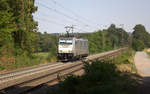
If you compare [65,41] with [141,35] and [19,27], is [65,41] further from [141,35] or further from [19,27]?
[141,35]

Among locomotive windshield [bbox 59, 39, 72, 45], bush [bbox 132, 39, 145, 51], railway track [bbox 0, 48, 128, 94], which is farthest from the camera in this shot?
bush [bbox 132, 39, 145, 51]

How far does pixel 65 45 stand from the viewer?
95.5ft

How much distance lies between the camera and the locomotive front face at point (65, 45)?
2867 cm

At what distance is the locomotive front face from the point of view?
28673mm

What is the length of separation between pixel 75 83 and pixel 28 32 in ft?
68.2

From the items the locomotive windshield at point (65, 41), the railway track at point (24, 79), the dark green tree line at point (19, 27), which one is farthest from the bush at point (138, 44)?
the railway track at point (24, 79)

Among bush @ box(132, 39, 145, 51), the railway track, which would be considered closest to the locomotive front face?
the railway track

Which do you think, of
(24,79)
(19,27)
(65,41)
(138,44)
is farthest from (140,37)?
(24,79)

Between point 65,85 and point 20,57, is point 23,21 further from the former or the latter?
point 65,85

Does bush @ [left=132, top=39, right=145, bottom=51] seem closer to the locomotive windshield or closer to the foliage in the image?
the foliage

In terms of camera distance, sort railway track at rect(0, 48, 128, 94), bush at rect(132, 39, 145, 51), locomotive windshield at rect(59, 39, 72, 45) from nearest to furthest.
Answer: railway track at rect(0, 48, 128, 94), locomotive windshield at rect(59, 39, 72, 45), bush at rect(132, 39, 145, 51)

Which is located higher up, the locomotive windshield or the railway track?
the locomotive windshield

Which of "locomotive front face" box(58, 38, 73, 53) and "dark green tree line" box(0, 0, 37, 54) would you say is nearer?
"dark green tree line" box(0, 0, 37, 54)

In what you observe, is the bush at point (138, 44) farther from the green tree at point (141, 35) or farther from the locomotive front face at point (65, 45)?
the locomotive front face at point (65, 45)
